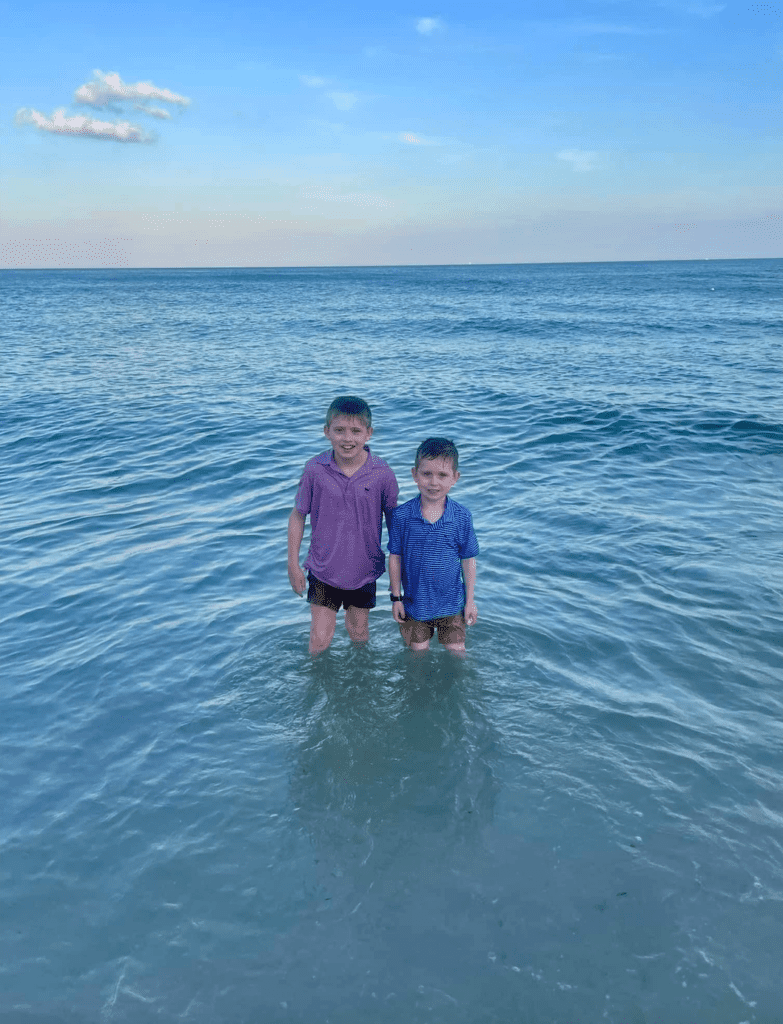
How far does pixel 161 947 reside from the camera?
314 centimetres

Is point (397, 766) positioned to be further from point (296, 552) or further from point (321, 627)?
point (296, 552)

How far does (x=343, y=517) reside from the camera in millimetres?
4875

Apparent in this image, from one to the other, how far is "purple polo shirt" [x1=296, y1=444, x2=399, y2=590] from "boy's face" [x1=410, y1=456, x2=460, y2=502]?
0.29 meters

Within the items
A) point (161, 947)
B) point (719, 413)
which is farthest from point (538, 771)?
point (719, 413)

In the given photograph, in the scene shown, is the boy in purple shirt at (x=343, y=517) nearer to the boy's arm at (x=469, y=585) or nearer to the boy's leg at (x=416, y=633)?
the boy's leg at (x=416, y=633)

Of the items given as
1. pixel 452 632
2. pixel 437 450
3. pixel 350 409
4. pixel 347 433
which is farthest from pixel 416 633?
pixel 350 409

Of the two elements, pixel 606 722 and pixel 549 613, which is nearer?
pixel 606 722

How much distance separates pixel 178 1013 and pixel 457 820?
1.56m

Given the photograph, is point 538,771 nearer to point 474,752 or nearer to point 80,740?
point 474,752

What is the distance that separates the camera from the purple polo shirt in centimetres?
483

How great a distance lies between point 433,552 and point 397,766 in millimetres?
1343

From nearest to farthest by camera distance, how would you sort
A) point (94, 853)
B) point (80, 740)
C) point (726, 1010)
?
1. point (726, 1010)
2. point (94, 853)
3. point (80, 740)

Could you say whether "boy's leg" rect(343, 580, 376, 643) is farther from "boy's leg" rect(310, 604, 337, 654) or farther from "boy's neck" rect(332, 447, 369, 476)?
"boy's neck" rect(332, 447, 369, 476)

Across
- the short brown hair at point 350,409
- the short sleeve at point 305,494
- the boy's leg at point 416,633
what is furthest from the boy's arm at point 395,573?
the short brown hair at point 350,409
